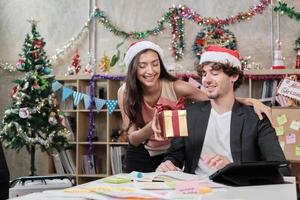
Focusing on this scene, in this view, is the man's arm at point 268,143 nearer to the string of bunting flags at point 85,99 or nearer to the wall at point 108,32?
the wall at point 108,32

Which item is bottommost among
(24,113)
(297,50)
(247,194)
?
(247,194)

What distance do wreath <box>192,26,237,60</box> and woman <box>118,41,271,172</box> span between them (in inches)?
82.5

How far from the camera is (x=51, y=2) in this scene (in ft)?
18.4

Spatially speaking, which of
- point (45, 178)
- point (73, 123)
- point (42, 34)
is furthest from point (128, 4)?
point (45, 178)

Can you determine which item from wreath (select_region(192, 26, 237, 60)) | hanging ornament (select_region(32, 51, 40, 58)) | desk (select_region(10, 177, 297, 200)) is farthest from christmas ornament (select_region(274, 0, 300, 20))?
desk (select_region(10, 177, 297, 200))

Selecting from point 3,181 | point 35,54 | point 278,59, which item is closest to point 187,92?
point 3,181

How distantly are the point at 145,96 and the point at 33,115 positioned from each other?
2.28m

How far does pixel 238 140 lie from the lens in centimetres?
210

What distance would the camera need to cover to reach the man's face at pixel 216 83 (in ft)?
7.41

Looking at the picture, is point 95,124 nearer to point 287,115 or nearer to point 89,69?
point 89,69

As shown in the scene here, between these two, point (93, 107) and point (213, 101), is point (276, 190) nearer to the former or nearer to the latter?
point (213, 101)

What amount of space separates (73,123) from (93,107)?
0.34 meters

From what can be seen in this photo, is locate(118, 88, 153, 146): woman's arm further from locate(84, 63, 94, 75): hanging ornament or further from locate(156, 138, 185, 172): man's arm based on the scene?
locate(84, 63, 94, 75): hanging ornament

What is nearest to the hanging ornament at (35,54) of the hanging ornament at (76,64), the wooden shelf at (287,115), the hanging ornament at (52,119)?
the hanging ornament at (76,64)
